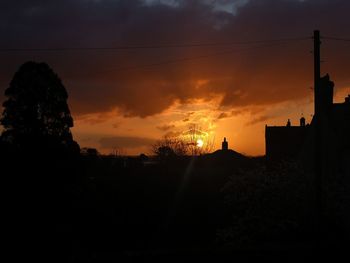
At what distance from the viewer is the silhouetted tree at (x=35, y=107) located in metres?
34.9

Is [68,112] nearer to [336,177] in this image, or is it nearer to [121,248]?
[121,248]

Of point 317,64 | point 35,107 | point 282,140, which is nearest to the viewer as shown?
point 317,64

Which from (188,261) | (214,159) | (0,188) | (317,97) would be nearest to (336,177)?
(317,97)

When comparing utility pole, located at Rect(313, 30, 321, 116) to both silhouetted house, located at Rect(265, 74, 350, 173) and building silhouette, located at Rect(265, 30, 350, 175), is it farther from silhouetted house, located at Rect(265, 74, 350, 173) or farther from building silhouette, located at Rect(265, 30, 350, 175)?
silhouetted house, located at Rect(265, 74, 350, 173)

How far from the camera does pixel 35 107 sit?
3559 cm

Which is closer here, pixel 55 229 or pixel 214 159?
pixel 55 229

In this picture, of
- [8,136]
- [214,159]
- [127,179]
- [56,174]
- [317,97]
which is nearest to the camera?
[317,97]

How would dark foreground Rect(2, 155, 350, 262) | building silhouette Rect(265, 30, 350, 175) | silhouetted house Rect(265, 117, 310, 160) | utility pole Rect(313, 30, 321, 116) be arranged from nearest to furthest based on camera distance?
utility pole Rect(313, 30, 321, 116) < dark foreground Rect(2, 155, 350, 262) < building silhouette Rect(265, 30, 350, 175) < silhouetted house Rect(265, 117, 310, 160)

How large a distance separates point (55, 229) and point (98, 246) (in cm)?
751

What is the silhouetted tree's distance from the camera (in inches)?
1373

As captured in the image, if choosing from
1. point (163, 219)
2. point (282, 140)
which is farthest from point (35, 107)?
point (282, 140)

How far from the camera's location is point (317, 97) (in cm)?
2161

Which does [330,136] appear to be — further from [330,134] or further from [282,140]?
[282,140]

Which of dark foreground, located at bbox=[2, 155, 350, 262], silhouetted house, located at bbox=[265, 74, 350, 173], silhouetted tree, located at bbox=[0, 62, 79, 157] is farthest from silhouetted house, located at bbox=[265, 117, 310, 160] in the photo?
silhouetted tree, located at bbox=[0, 62, 79, 157]
